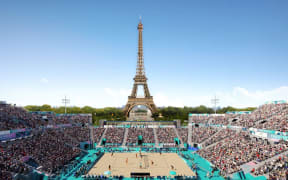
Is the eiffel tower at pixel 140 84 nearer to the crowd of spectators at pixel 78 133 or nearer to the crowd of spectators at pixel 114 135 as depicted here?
the crowd of spectators at pixel 114 135

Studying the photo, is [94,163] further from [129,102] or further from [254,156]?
[129,102]

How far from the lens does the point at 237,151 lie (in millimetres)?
31984

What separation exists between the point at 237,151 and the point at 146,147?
65.8 feet

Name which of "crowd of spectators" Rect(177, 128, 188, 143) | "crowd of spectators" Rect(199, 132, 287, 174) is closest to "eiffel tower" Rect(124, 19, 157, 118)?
"crowd of spectators" Rect(177, 128, 188, 143)

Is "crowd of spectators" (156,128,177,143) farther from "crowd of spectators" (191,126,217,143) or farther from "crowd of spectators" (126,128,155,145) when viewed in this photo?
"crowd of spectators" (191,126,217,143)

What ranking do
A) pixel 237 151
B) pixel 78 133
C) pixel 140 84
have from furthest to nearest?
pixel 140 84
pixel 78 133
pixel 237 151

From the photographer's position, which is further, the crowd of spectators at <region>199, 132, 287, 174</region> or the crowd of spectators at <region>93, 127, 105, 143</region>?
the crowd of spectators at <region>93, 127, 105, 143</region>

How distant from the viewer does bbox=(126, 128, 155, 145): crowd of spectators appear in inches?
1859

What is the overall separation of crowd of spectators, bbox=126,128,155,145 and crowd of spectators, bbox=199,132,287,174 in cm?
1370

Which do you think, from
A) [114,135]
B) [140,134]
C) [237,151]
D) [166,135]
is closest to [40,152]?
[114,135]

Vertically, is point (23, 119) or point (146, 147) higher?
point (23, 119)

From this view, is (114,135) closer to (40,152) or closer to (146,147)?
(146,147)

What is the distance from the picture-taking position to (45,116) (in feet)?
154

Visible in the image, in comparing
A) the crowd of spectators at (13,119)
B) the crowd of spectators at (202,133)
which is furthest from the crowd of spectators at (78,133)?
the crowd of spectators at (202,133)
